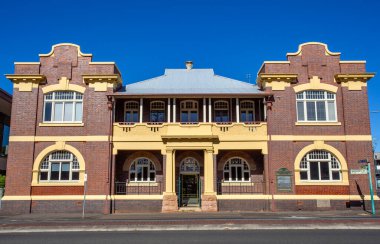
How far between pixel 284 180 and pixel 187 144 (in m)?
6.37

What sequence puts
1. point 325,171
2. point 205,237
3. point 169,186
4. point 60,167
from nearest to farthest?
point 205,237 < point 169,186 < point 325,171 < point 60,167

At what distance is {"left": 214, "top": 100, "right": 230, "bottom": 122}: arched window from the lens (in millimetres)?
26400

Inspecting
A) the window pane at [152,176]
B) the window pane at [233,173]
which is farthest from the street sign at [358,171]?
the window pane at [152,176]

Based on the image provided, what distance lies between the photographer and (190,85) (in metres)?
27.2

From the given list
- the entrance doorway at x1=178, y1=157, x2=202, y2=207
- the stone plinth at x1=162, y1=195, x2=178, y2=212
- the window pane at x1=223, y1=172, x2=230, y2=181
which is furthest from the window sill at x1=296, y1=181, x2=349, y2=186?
the stone plinth at x1=162, y1=195, x2=178, y2=212

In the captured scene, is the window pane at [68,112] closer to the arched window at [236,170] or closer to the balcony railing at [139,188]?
the balcony railing at [139,188]

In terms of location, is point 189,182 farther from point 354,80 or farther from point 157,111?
point 354,80

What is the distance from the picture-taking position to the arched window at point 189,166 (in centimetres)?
2550

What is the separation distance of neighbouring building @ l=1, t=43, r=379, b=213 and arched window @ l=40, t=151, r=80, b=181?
0.21ft

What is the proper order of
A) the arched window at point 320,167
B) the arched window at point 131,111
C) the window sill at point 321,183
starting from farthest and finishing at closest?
the arched window at point 131,111 → the arched window at point 320,167 → the window sill at point 321,183

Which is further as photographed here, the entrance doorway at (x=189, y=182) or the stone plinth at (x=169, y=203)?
the entrance doorway at (x=189, y=182)

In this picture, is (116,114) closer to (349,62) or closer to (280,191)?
(280,191)

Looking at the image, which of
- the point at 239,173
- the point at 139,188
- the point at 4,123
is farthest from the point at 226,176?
the point at 4,123

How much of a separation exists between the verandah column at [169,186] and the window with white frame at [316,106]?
28.2 ft
